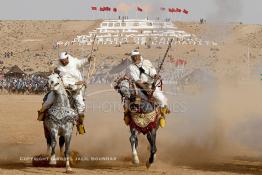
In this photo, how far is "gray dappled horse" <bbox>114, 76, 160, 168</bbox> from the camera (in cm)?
1602

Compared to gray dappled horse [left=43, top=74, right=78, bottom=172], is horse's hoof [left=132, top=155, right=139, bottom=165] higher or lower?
lower

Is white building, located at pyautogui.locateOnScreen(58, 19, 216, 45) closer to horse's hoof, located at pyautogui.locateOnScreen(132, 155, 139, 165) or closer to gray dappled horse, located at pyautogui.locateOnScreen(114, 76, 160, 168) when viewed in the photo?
gray dappled horse, located at pyautogui.locateOnScreen(114, 76, 160, 168)

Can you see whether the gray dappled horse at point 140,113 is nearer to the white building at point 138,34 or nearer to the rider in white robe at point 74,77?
the rider in white robe at point 74,77

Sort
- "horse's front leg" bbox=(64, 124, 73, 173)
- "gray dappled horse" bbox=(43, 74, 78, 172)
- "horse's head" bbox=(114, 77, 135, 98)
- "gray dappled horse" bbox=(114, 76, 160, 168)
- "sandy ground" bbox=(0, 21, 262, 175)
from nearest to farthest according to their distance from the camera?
"horse's front leg" bbox=(64, 124, 73, 173), "gray dappled horse" bbox=(43, 74, 78, 172), "gray dappled horse" bbox=(114, 76, 160, 168), "horse's head" bbox=(114, 77, 135, 98), "sandy ground" bbox=(0, 21, 262, 175)

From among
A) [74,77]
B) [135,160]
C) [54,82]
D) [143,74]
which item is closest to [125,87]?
[143,74]

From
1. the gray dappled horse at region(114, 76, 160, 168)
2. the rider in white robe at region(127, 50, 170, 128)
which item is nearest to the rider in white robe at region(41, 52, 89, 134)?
the gray dappled horse at region(114, 76, 160, 168)

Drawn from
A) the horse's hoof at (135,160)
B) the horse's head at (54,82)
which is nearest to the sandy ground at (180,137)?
the horse's hoof at (135,160)

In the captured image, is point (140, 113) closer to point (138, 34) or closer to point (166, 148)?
point (166, 148)

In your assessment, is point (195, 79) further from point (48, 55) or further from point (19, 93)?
point (48, 55)

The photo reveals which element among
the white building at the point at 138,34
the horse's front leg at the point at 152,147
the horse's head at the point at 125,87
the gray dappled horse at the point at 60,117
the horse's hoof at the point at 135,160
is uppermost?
the white building at the point at 138,34

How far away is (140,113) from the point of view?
16.1 m

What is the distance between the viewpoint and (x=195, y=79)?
58.4m

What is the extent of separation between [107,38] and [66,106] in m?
99.7

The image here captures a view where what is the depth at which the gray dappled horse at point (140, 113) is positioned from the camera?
16.0 m
